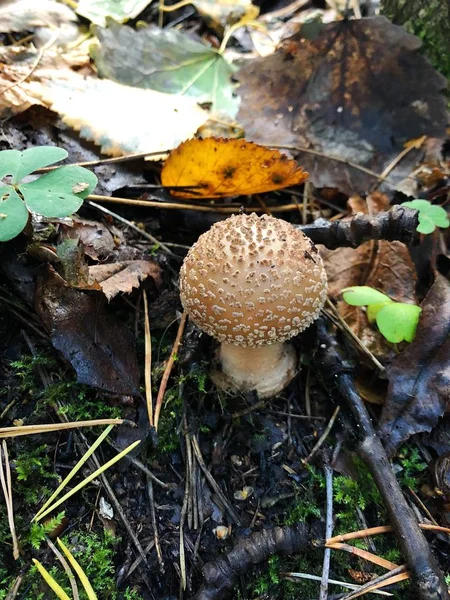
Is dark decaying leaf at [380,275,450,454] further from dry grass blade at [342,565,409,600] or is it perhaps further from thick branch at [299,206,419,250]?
dry grass blade at [342,565,409,600]

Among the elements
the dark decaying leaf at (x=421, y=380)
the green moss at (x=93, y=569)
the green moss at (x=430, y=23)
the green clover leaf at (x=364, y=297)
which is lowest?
the green moss at (x=93, y=569)

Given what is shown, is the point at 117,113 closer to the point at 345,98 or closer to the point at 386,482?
the point at 345,98

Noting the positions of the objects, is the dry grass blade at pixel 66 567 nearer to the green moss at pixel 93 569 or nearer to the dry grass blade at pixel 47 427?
the green moss at pixel 93 569

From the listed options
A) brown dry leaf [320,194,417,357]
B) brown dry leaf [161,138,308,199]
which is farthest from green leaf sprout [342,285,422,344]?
brown dry leaf [161,138,308,199]

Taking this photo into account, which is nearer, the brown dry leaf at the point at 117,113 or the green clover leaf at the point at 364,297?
the green clover leaf at the point at 364,297

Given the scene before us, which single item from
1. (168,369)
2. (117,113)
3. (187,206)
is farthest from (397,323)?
(117,113)

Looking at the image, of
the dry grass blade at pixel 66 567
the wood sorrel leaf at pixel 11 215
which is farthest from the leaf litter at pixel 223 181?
the dry grass blade at pixel 66 567

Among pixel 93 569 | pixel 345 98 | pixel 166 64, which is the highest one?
pixel 345 98
